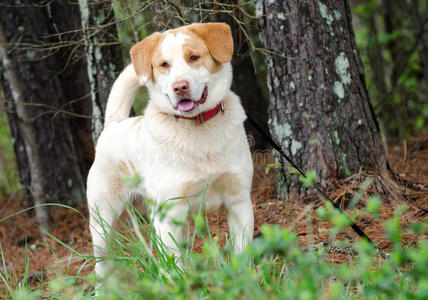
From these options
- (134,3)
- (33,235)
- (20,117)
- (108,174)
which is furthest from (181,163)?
(33,235)

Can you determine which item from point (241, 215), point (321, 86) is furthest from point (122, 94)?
point (321, 86)

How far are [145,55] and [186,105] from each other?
0.53m

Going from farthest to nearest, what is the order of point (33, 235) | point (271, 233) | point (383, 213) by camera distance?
point (33, 235) < point (383, 213) < point (271, 233)

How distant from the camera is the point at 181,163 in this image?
306 cm

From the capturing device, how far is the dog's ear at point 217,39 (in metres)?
3.08

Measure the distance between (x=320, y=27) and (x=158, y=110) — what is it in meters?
1.71

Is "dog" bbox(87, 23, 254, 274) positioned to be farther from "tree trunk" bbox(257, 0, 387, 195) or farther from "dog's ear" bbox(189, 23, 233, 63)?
"tree trunk" bbox(257, 0, 387, 195)

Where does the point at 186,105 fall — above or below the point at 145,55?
below

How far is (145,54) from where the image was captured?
10.4ft

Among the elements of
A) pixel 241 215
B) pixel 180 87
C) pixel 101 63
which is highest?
pixel 101 63

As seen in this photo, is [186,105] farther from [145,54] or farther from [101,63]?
[101,63]

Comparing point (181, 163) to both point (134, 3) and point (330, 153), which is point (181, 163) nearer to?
point (330, 153)

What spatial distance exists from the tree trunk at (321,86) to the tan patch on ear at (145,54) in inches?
46.3

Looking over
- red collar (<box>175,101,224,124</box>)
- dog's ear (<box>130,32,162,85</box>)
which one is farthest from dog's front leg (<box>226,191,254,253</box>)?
dog's ear (<box>130,32,162,85</box>)
